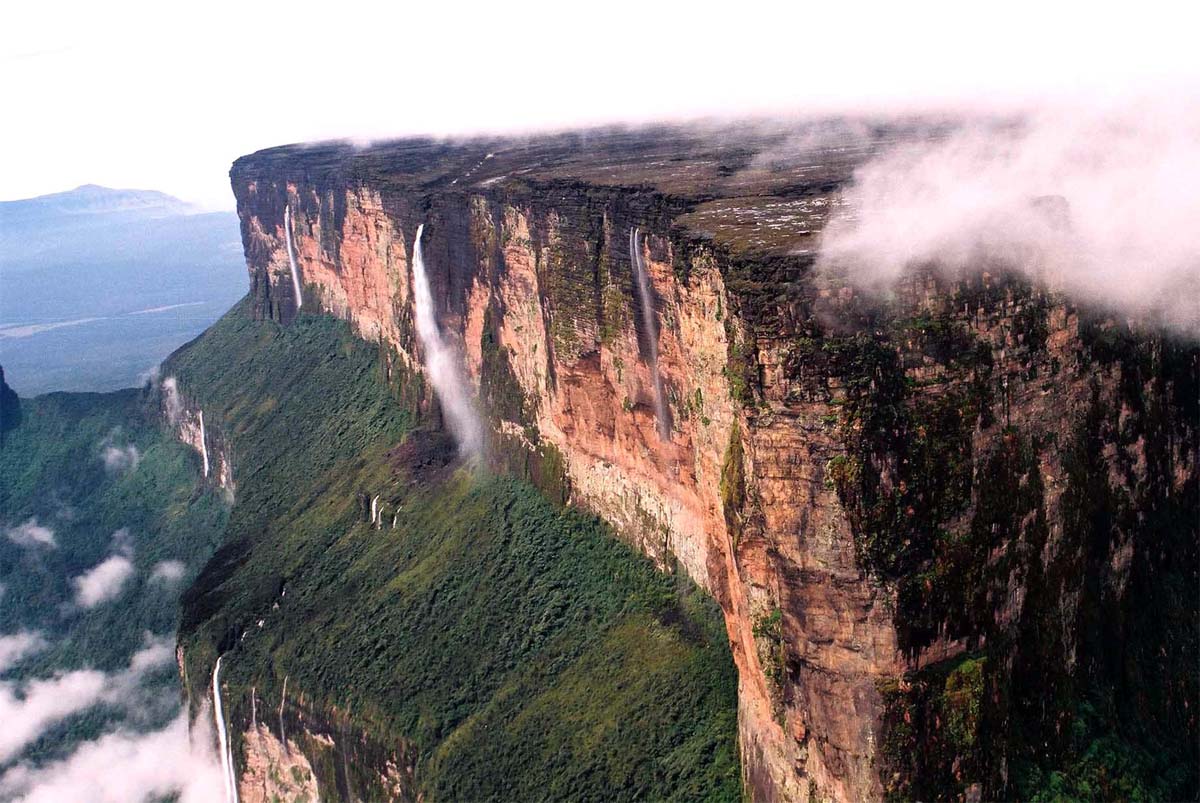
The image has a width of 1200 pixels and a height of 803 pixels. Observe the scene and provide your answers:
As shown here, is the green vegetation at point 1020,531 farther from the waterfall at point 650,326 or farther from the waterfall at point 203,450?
the waterfall at point 203,450

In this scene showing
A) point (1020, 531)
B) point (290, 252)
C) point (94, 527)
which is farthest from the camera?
point (94, 527)

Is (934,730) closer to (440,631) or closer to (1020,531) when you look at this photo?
(1020,531)

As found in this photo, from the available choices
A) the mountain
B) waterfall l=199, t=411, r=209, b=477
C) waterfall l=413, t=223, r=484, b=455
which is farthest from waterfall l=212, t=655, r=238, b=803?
waterfall l=199, t=411, r=209, b=477

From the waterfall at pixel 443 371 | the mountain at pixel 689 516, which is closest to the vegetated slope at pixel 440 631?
the mountain at pixel 689 516

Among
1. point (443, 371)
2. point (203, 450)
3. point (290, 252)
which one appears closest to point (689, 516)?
point (443, 371)

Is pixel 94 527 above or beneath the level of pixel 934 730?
beneath

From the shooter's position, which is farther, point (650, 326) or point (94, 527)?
point (94, 527)
